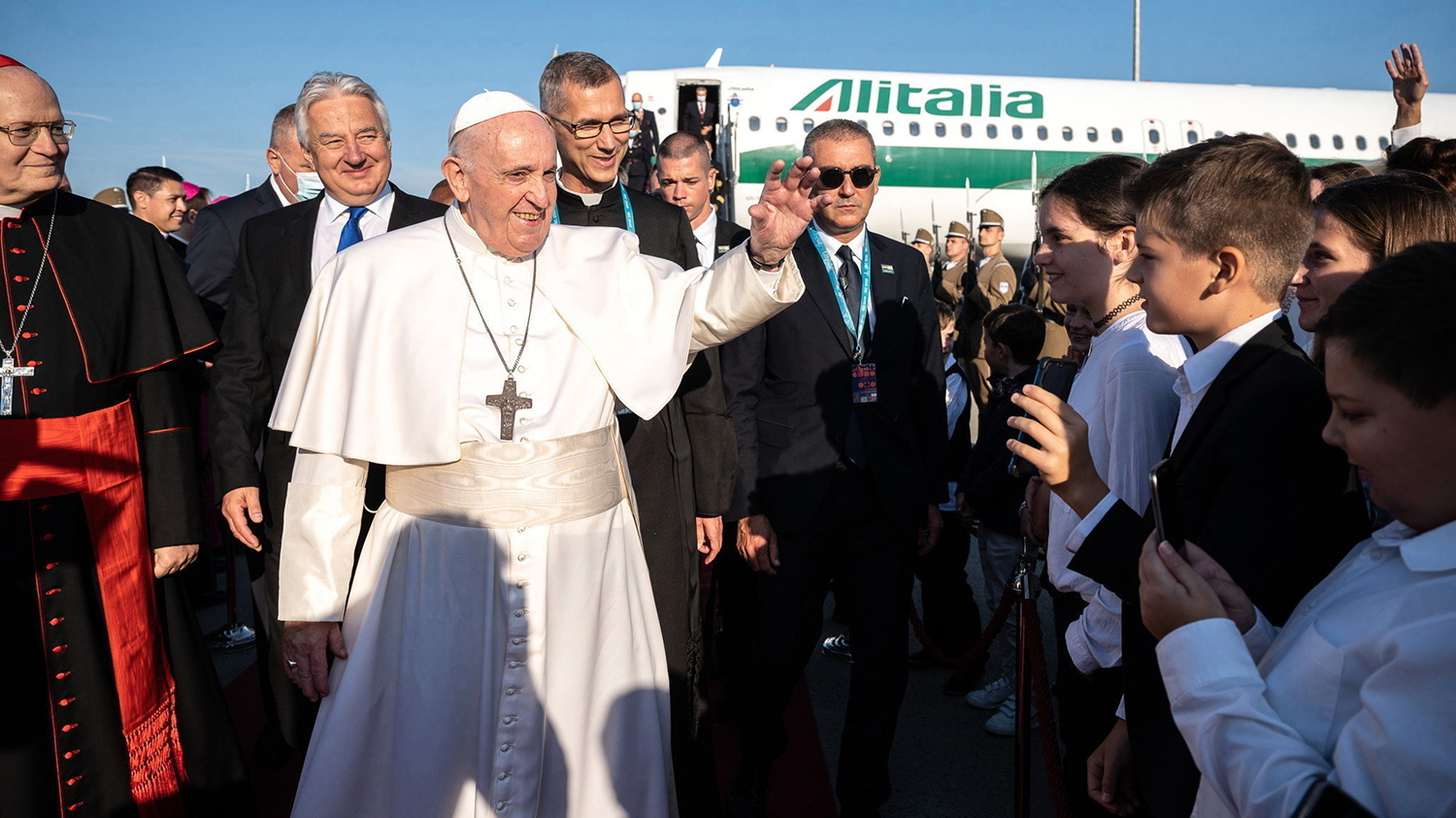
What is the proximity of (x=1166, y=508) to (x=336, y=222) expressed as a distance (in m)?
3.08

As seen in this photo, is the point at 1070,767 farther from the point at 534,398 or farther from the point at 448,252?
the point at 448,252

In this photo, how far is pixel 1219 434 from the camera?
177 cm

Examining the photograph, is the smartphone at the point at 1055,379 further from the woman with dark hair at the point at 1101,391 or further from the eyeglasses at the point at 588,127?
the eyeglasses at the point at 588,127

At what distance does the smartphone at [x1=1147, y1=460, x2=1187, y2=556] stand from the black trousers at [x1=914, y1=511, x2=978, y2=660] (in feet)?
10.0

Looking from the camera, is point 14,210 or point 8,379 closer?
point 8,379

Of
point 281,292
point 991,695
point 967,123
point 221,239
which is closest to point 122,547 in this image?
point 281,292

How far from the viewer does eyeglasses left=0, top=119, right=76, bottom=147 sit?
279 cm

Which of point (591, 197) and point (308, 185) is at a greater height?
point (308, 185)

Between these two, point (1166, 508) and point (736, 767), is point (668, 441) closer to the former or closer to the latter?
point (736, 767)

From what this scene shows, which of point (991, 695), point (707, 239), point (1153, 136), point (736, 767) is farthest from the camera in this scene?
point (1153, 136)

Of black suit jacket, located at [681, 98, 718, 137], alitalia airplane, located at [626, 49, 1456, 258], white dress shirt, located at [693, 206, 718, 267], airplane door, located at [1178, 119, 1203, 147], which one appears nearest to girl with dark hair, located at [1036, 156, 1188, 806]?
white dress shirt, located at [693, 206, 718, 267]

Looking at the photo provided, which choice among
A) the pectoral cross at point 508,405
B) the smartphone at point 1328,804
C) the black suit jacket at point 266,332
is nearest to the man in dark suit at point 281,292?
the black suit jacket at point 266,332

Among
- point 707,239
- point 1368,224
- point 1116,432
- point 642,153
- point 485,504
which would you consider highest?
point 642,153

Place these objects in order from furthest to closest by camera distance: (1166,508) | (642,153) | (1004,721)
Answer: (642,153)
(1004,721)
(1166,508)
